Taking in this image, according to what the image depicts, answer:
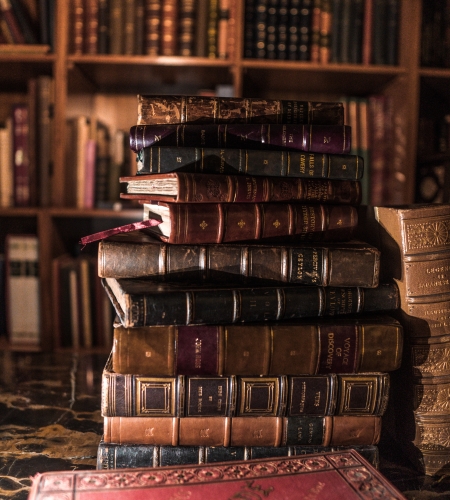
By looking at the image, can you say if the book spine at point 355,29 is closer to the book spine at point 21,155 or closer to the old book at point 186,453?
the book spine at point 21,155

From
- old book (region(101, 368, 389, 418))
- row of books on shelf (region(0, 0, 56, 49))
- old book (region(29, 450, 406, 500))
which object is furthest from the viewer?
row of books on shelf (region(0, 0, 56, 49))

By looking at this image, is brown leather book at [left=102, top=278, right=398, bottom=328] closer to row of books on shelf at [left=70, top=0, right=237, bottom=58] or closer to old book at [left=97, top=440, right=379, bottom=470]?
old book at [left=97, top=440, right=379, bottom=470]

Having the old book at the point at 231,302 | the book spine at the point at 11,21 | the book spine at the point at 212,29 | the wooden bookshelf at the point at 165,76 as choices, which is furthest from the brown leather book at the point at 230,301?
the book spine at the point at 11,21

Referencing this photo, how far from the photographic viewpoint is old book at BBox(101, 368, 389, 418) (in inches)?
27.3

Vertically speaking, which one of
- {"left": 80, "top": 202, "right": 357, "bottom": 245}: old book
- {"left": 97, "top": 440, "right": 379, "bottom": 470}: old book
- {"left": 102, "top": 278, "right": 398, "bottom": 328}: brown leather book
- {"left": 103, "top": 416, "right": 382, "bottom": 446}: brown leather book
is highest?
{"left": 80, "top": 202, "right": 357, "bottom": 245}: old book

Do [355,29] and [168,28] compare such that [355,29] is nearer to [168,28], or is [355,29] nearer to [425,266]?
[168,28]

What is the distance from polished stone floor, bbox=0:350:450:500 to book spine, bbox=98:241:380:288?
0.88 ft

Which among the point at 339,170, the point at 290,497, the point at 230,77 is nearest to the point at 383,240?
the point at 339,170

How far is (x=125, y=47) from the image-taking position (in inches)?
64.5

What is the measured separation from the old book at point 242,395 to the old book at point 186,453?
0.05 metres

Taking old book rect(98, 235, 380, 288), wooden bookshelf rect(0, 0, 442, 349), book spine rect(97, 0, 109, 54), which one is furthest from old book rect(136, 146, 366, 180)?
book spine rect(97, 0, 109, 54)

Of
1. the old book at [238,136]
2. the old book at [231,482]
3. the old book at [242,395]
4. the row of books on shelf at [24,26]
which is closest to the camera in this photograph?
the old book at [231,482]

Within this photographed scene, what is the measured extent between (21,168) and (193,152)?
43.5 inches

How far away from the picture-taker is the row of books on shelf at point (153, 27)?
1624 mm
